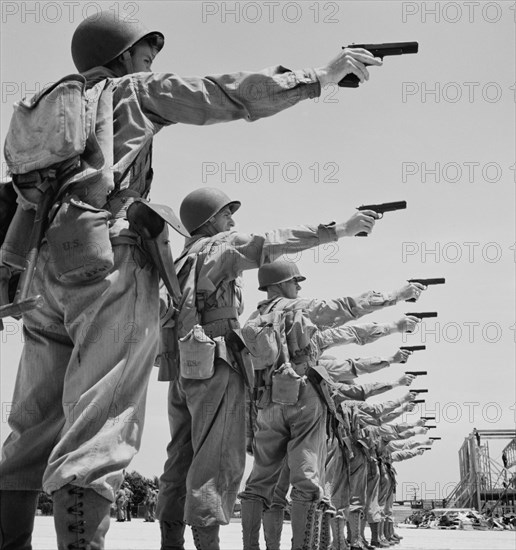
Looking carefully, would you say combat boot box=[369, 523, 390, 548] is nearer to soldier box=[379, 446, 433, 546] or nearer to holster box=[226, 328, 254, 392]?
soldier box=[379, 446, 433, 546]

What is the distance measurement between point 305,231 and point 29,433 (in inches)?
116

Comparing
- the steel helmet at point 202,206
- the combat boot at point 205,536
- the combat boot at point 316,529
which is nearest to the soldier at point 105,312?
the combat boot at point 205,536

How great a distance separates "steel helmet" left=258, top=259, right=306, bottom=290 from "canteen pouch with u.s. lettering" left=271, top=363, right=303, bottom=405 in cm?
144

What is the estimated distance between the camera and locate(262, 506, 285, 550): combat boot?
29.7 ft

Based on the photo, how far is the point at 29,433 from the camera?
13.0ft

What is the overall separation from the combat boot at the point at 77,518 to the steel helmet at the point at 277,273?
21.8ft

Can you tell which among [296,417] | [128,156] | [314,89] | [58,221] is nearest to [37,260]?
[58,221]

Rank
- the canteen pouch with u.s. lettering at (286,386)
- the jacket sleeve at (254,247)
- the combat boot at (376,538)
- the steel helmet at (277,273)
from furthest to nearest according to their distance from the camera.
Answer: the combat boot at (376,538)
the steel helmet at (277,273)
the canteen pouch with u.s. lettering at (286,386)
the jacket sleeve at (254,247)

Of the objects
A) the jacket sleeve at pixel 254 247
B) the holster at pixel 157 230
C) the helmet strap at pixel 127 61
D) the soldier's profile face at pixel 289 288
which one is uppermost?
the soldier's profile face at pixel 289 288

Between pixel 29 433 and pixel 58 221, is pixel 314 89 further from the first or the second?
pixel 29 433

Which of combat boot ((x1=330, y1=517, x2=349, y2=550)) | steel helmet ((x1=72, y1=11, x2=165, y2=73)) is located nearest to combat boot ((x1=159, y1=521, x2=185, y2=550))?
steel helmet ((x1=72, y1=11, x2=165, y2=73))

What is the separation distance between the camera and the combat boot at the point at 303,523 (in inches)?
335

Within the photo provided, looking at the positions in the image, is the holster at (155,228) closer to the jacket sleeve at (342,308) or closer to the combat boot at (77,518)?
the combat boot at (77,518)

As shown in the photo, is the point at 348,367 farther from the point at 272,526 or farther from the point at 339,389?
the point at 272,526
